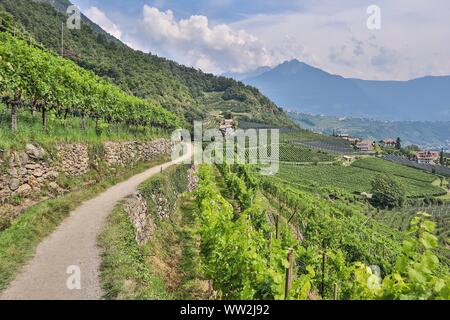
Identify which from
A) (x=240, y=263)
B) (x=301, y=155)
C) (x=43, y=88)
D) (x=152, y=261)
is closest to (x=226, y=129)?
(x=301, y=155)

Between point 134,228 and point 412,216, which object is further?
point 412,216

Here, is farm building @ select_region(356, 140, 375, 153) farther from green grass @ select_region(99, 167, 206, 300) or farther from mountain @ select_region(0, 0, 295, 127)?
green grass @ select_region(99, 167, 206, 300)

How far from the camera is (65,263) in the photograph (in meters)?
10.2

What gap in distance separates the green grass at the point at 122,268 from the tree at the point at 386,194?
269 feet

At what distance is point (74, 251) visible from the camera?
36.6 feet

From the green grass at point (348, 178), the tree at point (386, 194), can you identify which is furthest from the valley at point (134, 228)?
the tree at point (386, 194)

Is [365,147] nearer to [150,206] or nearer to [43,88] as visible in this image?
[150,206]

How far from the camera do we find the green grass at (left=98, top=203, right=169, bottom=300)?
884 centimetres

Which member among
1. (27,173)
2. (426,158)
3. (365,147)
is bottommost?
(426,158)

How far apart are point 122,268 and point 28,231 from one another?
397cm

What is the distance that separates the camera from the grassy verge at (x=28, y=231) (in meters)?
9.71

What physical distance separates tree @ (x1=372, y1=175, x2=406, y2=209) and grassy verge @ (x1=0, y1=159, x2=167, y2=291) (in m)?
81.5

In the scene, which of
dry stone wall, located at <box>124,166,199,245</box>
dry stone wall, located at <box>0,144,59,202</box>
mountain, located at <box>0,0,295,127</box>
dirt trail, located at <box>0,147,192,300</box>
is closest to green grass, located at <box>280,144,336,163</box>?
mountain, located at <box>0,0,295,127</box>

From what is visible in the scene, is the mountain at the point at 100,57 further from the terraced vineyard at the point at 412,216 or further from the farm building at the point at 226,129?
the terraced vineyard at the point at 412,216
